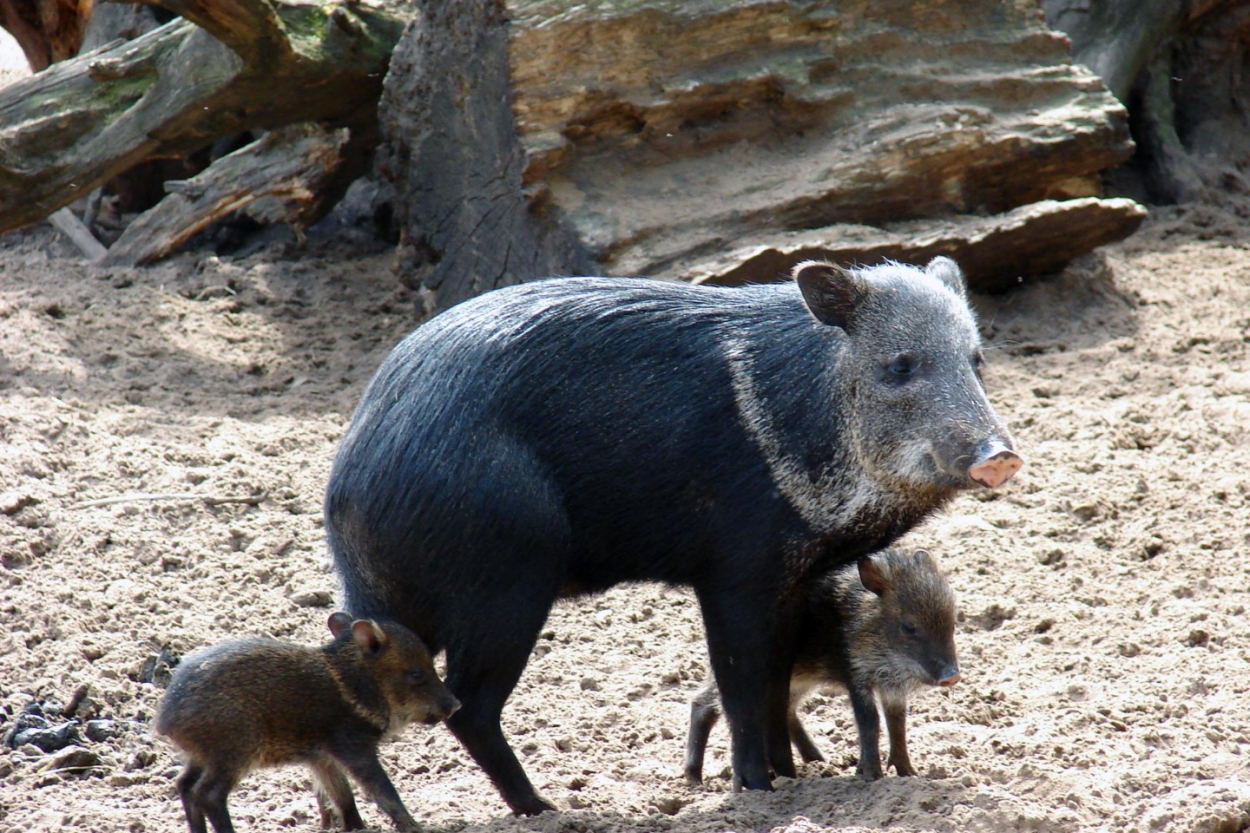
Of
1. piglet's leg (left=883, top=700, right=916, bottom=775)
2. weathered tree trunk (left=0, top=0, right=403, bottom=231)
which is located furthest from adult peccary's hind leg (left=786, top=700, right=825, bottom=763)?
weathered tree trunk (left=0, top=0, right=403, bottom=231)

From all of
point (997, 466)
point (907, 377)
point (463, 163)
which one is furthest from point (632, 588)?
point (463, 163)

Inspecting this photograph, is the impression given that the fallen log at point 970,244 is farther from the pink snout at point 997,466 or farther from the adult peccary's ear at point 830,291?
the pink snout at point 997,466

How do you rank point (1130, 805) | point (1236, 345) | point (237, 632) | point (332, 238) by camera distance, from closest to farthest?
point (1130, 805), point (237, 632), point (1236, 345), point (332, 238)

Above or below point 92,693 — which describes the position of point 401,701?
above

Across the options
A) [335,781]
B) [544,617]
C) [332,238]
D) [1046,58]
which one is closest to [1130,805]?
[544,617]

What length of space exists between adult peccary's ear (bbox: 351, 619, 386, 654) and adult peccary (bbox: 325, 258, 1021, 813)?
15cm

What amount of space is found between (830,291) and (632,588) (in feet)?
6.37

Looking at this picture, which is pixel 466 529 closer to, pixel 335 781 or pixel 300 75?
pixel 335 781

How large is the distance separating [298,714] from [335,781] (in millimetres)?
311

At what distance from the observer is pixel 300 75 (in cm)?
724

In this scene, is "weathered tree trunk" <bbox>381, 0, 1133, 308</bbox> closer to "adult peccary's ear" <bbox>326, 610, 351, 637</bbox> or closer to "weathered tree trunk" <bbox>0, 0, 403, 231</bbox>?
"weathered tree trunk" <bbox>0, 0, 403, 231</bbox>

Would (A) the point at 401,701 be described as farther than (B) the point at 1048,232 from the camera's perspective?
No

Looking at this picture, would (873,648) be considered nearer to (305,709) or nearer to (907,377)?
(907,377)

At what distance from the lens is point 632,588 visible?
5578 millimetres
